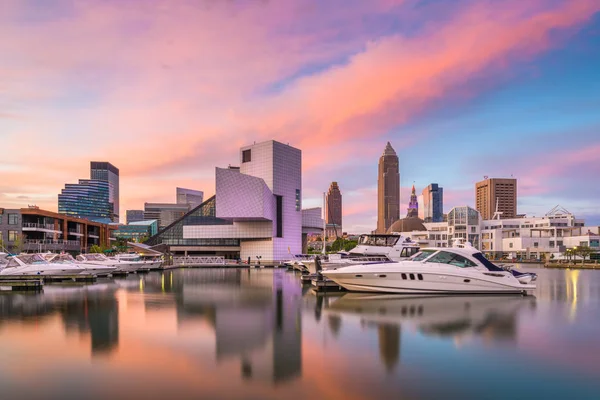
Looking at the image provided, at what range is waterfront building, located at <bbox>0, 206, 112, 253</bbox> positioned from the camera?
65.9 m

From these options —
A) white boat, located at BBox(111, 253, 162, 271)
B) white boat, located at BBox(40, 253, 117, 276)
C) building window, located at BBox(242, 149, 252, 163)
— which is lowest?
white boat, located at BBox(111, 253, 162, 271)

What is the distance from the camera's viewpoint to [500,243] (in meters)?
135

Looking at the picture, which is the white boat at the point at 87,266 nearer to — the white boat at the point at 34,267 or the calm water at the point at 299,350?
the white boat at the point at 34,267

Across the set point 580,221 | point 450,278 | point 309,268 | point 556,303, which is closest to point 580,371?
point 450,278

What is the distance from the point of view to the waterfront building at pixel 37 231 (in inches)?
2596

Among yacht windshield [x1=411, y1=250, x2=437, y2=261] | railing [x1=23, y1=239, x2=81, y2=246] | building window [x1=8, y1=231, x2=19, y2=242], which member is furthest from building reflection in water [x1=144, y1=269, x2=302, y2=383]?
building window [x1=8, y1=231, x2=19, y2=242]

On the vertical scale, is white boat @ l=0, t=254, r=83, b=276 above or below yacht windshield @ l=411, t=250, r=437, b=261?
below

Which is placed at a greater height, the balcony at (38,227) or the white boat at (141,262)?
the balcony at (38,227)

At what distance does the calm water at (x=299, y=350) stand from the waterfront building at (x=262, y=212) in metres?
56.7

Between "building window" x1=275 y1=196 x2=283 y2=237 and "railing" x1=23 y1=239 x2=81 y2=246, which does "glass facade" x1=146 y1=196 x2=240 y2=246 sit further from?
"railing" x1=23 y1=239 x2=81 y2=246

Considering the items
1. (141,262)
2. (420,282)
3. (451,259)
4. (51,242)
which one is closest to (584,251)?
(451,259)

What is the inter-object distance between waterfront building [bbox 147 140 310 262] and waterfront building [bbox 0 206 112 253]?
26049mm

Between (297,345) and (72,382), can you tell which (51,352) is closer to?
(72,382)

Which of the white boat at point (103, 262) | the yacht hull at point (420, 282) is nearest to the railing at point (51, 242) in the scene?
the white boat at point (103, 262)
